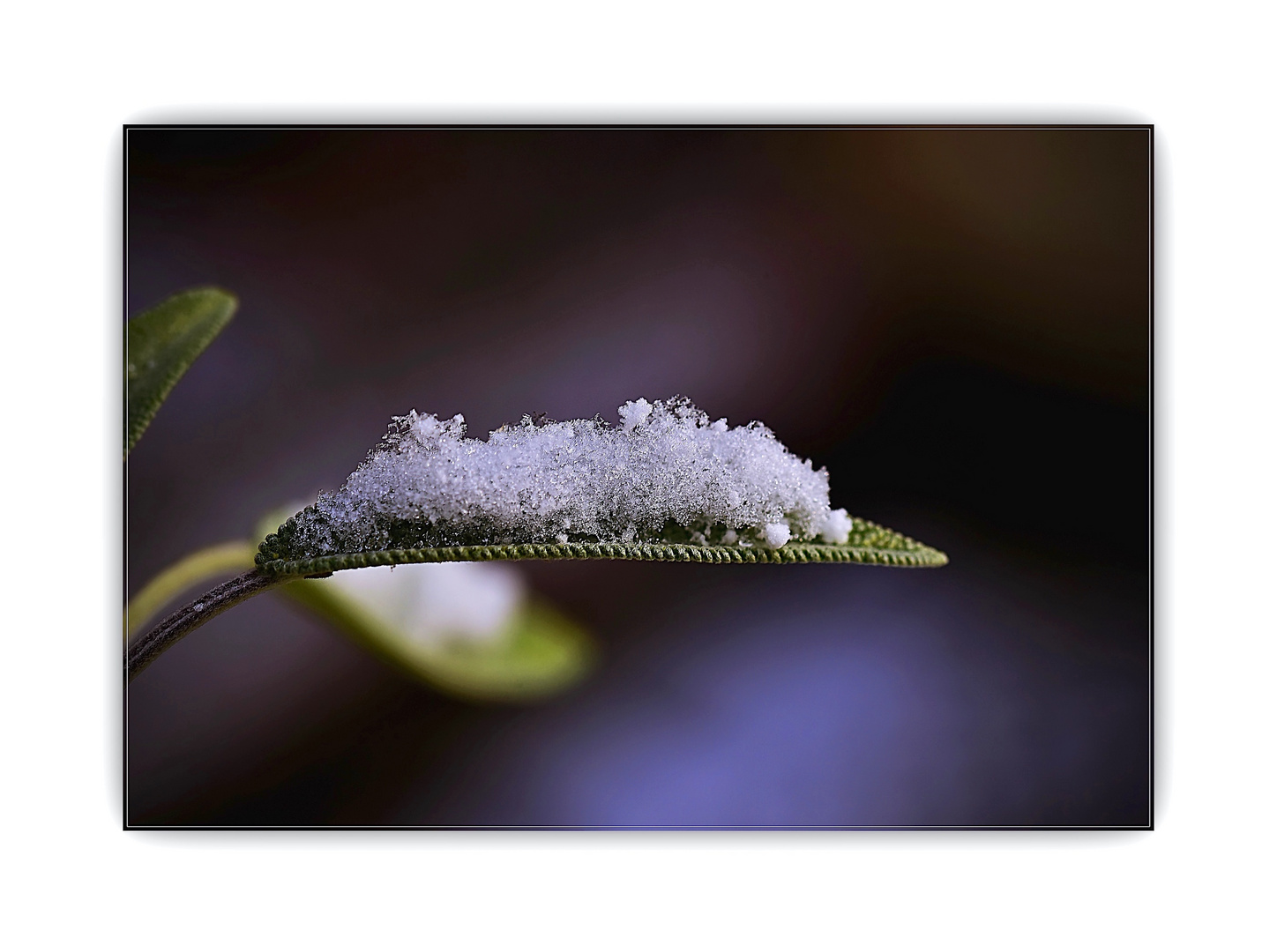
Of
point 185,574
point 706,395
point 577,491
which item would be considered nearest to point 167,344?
point 185,574

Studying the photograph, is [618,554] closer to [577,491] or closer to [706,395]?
[577,491]

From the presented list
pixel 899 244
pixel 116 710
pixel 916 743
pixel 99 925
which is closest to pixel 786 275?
pixel 899 244

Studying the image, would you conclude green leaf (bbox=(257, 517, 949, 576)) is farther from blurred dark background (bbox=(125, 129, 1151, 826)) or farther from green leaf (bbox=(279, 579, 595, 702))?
green leaf (bbox=(279, 579, 595, 702))

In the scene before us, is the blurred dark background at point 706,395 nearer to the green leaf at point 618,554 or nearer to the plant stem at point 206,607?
the green leaf at point 618,554

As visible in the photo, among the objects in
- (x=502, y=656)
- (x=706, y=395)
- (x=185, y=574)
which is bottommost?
(x=502, y=656)

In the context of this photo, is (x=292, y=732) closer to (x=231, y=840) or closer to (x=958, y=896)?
(x=231, y=840)

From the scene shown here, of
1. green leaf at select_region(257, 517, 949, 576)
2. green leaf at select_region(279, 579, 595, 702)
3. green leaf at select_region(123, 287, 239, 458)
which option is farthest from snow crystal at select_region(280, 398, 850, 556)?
green leaf at select_region(279, 579, 595, 702)
